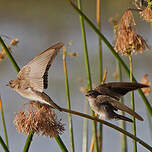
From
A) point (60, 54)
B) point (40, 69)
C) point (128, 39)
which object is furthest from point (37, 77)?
point (60, 54)

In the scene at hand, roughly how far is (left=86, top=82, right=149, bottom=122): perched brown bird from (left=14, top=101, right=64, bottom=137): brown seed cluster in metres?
0.13

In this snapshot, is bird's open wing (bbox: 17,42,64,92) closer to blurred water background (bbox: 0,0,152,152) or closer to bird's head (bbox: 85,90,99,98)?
bird's head (bbox: 85,90,99,98)

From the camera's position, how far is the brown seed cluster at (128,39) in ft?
5.30

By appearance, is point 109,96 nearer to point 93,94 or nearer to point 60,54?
point 93,94

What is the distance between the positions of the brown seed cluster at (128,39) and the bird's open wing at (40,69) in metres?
0.40

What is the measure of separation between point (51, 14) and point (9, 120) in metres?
2.86

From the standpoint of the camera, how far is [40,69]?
4.25 ft

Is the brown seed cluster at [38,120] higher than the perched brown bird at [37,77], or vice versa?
the perched brown bird at [37,77]

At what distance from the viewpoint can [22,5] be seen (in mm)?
7160

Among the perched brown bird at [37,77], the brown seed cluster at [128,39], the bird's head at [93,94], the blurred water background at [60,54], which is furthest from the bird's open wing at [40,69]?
the blurred water background at [60,54]

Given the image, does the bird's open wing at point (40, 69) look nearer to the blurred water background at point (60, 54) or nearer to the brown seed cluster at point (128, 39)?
the brown seed cluster at point (128, 39)

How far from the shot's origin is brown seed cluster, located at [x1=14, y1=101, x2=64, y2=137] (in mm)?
1346

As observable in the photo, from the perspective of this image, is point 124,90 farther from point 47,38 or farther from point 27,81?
point 47,38

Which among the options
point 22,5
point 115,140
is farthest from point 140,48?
point 22,5
